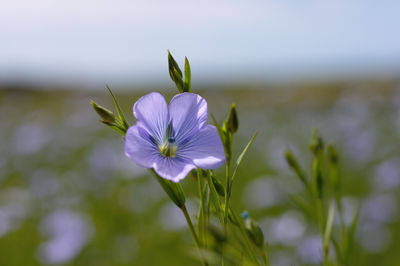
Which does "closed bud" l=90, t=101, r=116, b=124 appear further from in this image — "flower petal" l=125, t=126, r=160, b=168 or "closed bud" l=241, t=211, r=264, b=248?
"closed bud" l=241, t=211, r=264, b=248

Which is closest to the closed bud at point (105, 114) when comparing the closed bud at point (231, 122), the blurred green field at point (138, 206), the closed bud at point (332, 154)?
the closed bud at point (231, 122)

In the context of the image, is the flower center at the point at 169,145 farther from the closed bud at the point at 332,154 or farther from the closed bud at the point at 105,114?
the closed bud at the point at 332,154

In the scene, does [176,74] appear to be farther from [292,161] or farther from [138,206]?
[138,206]

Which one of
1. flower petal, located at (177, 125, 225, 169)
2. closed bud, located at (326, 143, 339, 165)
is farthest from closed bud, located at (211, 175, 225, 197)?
closed bud, located at (326, 143, 339, 165)

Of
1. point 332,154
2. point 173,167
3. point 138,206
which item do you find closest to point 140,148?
point 173,167

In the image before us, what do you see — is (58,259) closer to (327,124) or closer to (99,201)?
(99,201)

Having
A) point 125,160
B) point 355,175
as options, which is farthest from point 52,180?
point 355,175
